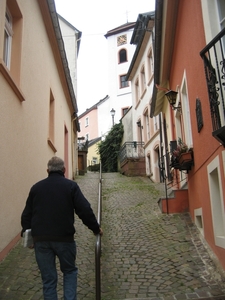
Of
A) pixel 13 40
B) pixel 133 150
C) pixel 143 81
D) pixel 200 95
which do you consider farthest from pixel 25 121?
pixel 143 81

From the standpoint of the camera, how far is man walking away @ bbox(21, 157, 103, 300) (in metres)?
3.82

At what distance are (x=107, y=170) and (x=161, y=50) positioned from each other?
19.2m

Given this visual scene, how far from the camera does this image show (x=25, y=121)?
7695 millimetres

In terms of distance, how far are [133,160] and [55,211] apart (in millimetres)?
17080

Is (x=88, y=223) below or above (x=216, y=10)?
below

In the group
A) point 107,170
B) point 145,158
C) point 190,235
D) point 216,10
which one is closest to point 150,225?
point 190,235

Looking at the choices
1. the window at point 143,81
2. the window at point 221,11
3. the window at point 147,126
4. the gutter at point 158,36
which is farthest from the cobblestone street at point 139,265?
the window at point 143,81

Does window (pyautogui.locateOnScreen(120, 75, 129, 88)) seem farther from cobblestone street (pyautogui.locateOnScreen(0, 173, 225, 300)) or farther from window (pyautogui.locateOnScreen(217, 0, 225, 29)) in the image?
window (pyautogui.locateOnScreen(217, 0, 225, 29))

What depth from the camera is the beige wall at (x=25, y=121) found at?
6.11m

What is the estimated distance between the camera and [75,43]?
78.7 feet

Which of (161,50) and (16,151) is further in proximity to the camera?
(161,50)

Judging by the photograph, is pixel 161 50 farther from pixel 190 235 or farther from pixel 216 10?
pixel 190 235

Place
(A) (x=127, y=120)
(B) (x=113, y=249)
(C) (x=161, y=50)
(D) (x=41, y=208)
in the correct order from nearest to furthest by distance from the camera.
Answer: (D) (x=41, y=208), (B) (x=113, y=249), (C) (x=161, y=50), (A) (x=127, y=120)

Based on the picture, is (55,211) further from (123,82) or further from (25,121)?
(123,82)
